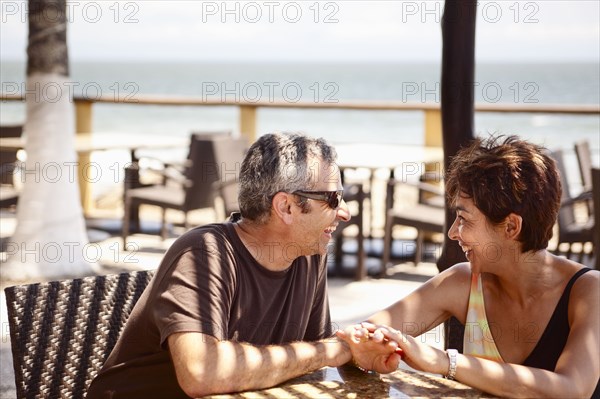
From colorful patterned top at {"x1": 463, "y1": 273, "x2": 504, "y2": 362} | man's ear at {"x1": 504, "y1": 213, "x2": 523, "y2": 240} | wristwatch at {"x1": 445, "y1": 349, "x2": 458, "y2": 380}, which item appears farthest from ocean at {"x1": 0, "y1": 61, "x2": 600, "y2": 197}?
wristwatch at {"x1": 445, "y1": 349, "x2": 458, "y2": 380}

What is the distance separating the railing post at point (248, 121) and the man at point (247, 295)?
6014mm

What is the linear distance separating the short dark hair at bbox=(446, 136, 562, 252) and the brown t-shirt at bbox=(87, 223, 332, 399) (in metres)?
0.54

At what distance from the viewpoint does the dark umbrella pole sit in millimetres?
3371

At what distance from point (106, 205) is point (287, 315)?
8.32 metres

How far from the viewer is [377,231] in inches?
348

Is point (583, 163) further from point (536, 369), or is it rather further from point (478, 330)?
point (536, 369)

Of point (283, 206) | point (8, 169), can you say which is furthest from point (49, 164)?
point (283, 206)

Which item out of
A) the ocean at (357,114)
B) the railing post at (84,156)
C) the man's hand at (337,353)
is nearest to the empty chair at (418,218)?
the ocean at (357,114)

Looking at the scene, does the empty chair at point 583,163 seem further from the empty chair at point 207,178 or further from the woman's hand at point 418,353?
the woman's hand at point 418,353

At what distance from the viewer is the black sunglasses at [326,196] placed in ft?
7.74

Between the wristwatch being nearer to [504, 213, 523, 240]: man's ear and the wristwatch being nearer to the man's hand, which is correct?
the man's hand

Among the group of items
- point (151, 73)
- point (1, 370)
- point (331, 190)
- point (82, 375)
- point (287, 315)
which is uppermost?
point (151, 73)

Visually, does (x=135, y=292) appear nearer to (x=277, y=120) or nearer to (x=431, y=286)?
(x=431, y=286)

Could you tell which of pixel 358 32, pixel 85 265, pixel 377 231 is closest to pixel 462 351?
pixel 85 265
